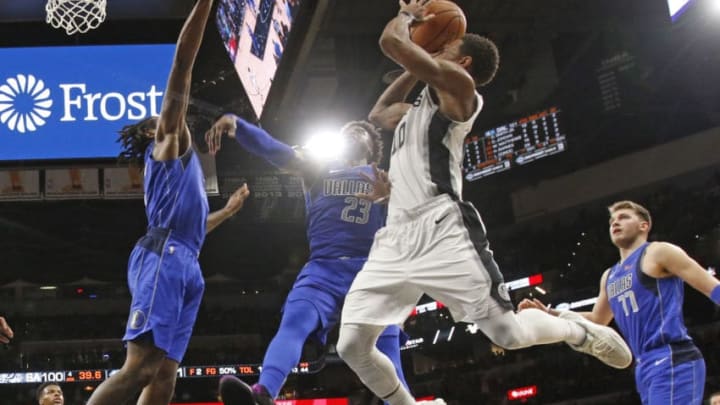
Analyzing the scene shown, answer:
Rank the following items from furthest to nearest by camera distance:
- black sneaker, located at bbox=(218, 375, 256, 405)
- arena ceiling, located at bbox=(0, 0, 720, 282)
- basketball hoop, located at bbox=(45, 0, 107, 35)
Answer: arena ceiling, located at bbox=(0, 0, 720, 282), basketball hoop, located at bbox=(45, 0, 107, 35), black sneaker, located at bbox=(218, 375, 256, 405)

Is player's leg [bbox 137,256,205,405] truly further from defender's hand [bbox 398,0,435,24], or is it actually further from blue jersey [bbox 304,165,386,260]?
defender's hand [bbox 398,0,435,24]

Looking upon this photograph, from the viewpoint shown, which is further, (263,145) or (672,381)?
(263,145)

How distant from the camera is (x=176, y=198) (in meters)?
4.83

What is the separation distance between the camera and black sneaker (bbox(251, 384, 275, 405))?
4.14 m

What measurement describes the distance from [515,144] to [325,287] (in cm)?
1179

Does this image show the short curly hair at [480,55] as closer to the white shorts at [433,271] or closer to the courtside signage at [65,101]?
the white shorts at [433,271]

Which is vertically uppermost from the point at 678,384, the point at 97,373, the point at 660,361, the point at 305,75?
the point at 305,75

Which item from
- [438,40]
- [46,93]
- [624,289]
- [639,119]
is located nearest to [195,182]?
[438,40]

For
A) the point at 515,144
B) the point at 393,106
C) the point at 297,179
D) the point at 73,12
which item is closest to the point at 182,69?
the point at 393,106

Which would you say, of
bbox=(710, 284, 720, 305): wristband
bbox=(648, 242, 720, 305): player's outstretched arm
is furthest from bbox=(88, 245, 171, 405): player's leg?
bbox=(710, 284, 720, 305): wristband

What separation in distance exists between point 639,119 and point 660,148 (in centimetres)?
218

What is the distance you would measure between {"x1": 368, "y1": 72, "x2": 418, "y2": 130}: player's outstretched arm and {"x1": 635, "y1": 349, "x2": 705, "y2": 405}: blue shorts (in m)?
1.88

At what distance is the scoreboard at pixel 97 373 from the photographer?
18.5m

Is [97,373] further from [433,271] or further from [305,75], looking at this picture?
[433,271]
